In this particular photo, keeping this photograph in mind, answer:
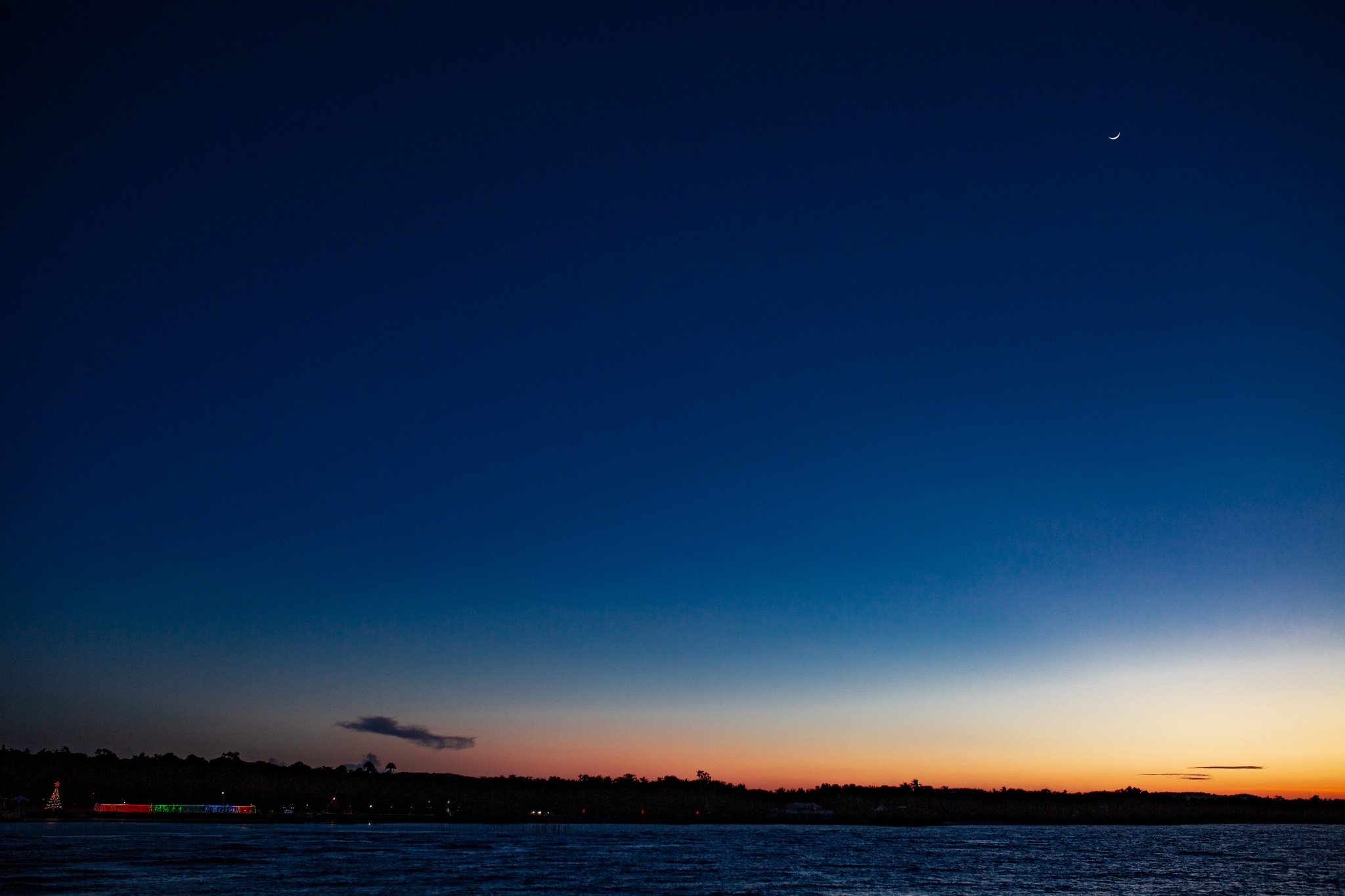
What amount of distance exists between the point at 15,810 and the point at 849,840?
138814 millimetres

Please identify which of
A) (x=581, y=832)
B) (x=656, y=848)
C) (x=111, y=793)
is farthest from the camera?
(x=111, y=793)

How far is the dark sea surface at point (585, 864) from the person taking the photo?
233ft

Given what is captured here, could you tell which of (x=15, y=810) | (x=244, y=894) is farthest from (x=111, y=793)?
(x=244, y=894)

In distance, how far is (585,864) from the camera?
95375mm

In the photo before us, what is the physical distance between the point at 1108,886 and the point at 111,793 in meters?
195

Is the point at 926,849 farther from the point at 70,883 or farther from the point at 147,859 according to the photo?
the point at 70,883

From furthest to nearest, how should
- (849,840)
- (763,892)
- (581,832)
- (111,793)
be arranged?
(111,793)
(581,832)
(849,840)
(763,892)

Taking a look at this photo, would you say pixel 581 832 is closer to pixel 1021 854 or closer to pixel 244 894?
pixel 1021 854

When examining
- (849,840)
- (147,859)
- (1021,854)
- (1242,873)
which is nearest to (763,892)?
(147,859)

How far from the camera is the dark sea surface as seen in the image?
7106 centimetres

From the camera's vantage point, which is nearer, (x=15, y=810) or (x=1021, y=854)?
(x=1021, y=854)

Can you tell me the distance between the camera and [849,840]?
169 metres

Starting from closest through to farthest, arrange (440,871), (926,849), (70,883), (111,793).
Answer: (70,883) < (440,871) < (926,849) < (111,793)

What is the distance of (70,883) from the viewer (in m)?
62.2
